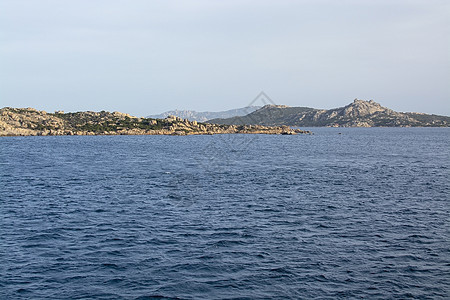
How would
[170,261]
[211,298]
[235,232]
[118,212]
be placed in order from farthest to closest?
[118,212]
[235,232]
[170,261]
[211,298]

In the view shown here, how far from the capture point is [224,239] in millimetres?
33844

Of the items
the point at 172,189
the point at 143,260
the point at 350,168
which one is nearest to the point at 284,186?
the point at 172,189

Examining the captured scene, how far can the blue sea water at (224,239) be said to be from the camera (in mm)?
24969

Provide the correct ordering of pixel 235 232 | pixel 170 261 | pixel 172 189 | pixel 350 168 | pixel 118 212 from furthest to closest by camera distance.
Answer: pixel 350 168
pixel 172 189
pixel 118 212
pixel 235 232
pixel 170 261

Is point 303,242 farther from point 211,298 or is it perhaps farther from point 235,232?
point 211,298

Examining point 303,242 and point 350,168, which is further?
point 350,168

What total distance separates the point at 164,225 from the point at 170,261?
9.50 m

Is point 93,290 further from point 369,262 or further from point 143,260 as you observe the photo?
point 369,262

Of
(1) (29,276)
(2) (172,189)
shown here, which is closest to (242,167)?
(2) (172,189)

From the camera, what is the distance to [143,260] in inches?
1138

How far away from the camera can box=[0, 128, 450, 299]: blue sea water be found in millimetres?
24969

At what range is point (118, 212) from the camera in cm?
4328

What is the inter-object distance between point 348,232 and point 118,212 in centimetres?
2404

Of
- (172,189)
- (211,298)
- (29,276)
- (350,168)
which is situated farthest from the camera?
(350,168)
